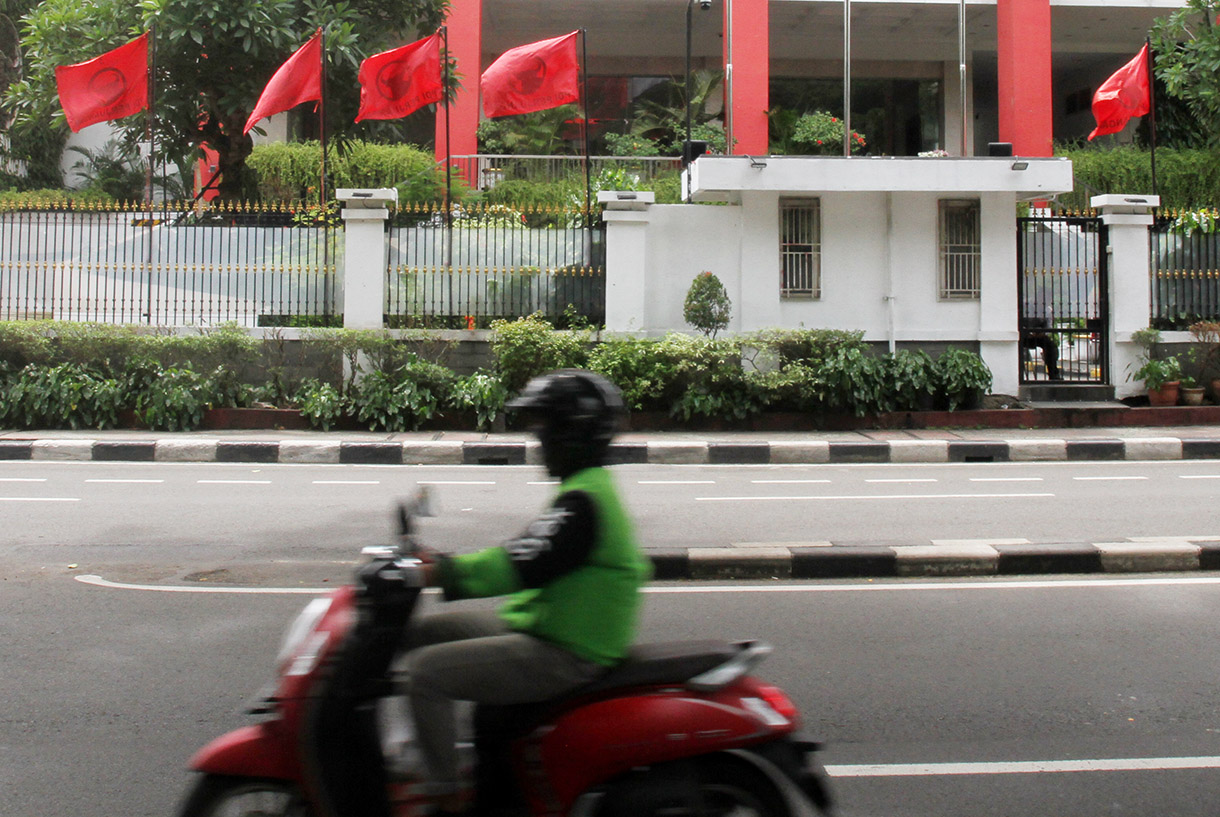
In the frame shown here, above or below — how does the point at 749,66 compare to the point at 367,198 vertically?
above

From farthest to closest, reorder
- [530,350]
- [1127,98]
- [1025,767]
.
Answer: [1127,98], [530,350], [1025,767]

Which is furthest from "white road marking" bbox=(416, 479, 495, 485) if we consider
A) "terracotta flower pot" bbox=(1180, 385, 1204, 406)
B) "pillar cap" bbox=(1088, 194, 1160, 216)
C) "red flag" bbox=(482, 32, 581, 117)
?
"terracotta flower pot" bbox=(1180, 385, 1204, 406)

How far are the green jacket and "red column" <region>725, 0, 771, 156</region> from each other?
19084mm

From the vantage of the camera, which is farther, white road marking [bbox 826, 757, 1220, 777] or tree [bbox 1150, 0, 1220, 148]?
tree [bbox 1150, 0, 1220, 148]

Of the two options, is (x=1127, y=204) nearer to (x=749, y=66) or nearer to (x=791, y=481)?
(x=791, y=481)

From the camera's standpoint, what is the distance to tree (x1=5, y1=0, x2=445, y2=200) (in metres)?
17.1

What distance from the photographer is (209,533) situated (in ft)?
25.2

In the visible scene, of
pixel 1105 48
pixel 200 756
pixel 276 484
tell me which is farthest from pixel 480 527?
pixel 1105 48

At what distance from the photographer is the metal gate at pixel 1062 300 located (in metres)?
14.7

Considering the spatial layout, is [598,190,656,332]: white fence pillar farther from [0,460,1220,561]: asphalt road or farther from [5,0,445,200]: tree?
[5,0,445,200]: tree

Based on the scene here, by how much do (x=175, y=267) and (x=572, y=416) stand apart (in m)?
12.9

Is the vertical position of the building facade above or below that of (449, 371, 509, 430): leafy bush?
above

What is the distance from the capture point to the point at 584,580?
287cm

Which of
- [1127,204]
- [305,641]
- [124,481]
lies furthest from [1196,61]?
[305,641]
